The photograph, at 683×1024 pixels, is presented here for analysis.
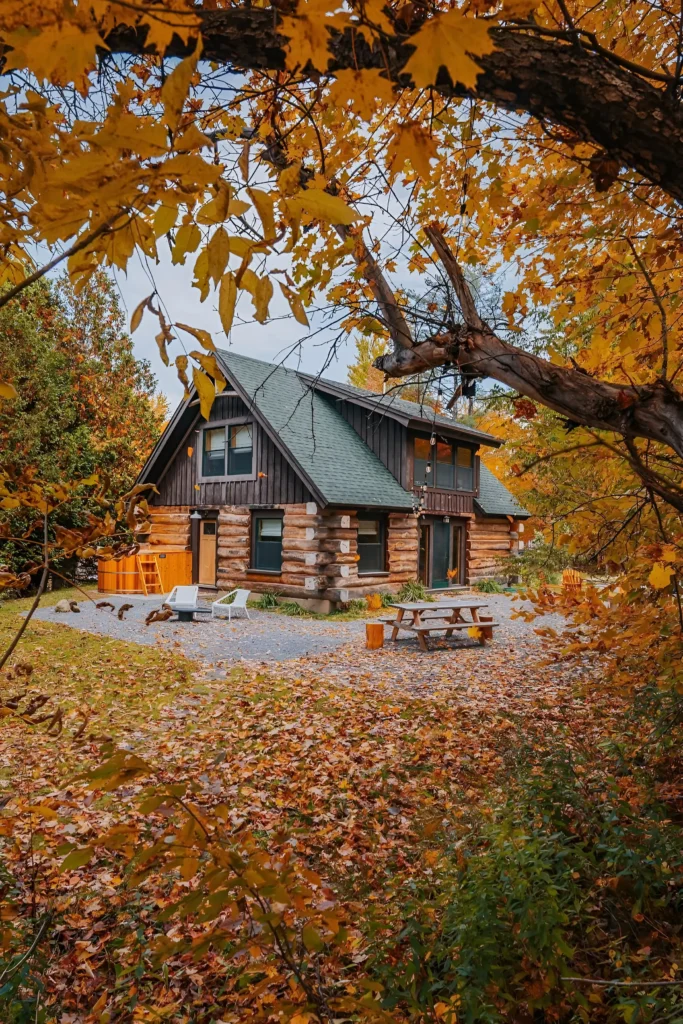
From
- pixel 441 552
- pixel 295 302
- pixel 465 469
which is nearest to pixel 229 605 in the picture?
pixel 441 552

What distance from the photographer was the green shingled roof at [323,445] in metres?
15.1

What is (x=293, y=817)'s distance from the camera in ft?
15.2

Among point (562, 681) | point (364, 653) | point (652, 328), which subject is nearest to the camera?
point (652, 328)

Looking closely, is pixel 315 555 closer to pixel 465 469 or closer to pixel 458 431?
pixel 458 431

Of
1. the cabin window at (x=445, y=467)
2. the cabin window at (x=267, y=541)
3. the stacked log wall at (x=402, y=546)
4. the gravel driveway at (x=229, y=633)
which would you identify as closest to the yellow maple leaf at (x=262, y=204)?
the gravel driveway at (x=229, y=633)

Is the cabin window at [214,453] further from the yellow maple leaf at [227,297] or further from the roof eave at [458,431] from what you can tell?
the yellow maple leaf at [227,297]

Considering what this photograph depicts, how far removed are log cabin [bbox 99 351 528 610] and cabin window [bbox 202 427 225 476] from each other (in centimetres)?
4

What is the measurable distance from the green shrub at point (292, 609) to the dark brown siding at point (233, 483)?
9.05 feet

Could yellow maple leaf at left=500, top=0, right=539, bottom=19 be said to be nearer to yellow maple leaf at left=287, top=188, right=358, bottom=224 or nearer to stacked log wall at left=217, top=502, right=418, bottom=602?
A: yellow maple leaf at left=287, top=188, right=358, bottom=224

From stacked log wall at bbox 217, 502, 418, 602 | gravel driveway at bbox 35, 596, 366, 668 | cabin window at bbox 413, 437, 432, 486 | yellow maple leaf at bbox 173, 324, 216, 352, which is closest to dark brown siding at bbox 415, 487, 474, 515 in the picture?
cabin window at bbox 413, 437, 432, 486

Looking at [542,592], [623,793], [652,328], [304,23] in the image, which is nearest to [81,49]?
[304,23]

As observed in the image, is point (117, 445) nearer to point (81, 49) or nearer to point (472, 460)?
point (472, 460)

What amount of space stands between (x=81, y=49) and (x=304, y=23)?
0.43m

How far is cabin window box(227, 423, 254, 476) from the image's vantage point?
17.2 m
